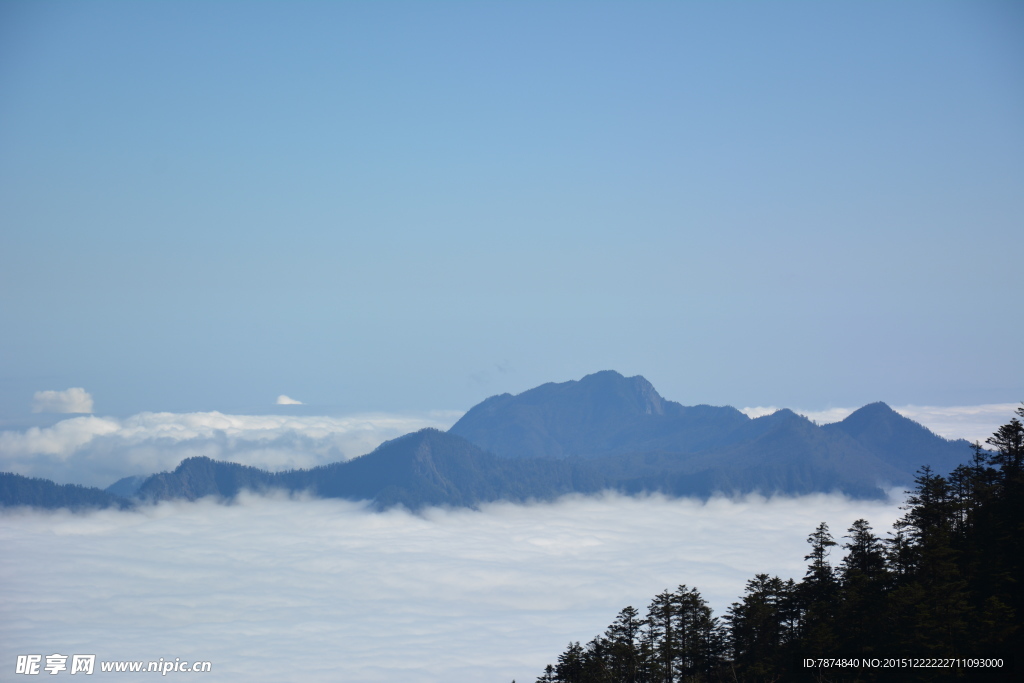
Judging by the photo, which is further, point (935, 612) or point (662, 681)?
point (662, 681)

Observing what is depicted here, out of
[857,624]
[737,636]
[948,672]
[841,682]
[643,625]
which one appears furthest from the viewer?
[643,625]

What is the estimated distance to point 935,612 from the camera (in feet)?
215

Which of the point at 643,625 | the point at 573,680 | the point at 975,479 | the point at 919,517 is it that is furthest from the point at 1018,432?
the point at 573,680

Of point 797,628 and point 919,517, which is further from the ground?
point 919,517

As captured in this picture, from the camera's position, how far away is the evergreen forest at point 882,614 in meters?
64.4

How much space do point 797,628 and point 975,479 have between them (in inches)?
1047

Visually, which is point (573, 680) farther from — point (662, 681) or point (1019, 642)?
point (1019, 642)

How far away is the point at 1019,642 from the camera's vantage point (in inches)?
2505

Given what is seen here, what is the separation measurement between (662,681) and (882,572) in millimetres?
24696

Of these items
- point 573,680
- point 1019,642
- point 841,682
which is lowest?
point 573,680

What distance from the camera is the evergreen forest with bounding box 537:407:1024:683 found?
64.4 meters

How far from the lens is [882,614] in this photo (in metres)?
70.1

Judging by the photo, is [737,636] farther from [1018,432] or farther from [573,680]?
[1018,432]

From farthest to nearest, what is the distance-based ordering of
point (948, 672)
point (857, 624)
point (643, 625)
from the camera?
point (643, 625), point (857, 624), point (948, 672)
